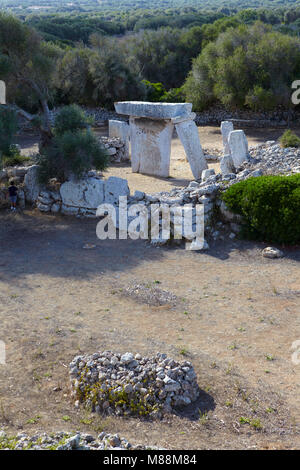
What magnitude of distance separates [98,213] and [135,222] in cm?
124

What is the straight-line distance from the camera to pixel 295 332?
7.81 metres

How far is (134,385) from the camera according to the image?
5969 millimetres

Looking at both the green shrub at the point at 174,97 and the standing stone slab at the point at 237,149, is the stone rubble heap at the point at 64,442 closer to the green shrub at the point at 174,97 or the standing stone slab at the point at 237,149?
the standing stone slab at the point at 237,149

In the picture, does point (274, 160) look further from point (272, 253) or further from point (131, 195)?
point (272, 253)

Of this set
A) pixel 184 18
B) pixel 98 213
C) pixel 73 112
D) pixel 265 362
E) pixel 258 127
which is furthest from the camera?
pixel 184 18

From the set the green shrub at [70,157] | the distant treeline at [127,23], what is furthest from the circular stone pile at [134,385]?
the distant treeline at [127,23]

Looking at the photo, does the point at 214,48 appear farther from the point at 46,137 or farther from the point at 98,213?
the point at 98,213

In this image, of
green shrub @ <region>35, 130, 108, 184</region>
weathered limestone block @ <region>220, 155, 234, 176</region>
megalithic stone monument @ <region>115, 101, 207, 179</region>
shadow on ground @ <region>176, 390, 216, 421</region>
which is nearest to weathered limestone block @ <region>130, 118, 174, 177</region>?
megalithic stone monument @ <region>115, 101, 207, 179</region>

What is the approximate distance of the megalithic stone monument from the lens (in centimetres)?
1575

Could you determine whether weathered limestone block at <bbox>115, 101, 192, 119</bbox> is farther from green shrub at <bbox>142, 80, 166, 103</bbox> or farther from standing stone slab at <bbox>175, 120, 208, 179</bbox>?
green shrub at <bbox>142, 80, 166, 103</bbox>

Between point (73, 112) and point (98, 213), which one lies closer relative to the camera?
point (98, 213)

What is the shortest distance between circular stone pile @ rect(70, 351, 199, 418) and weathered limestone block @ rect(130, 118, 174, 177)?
1111cm

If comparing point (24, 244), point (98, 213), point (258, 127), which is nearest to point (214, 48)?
point (258, 127)

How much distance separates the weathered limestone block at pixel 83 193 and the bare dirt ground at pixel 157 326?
637mm
